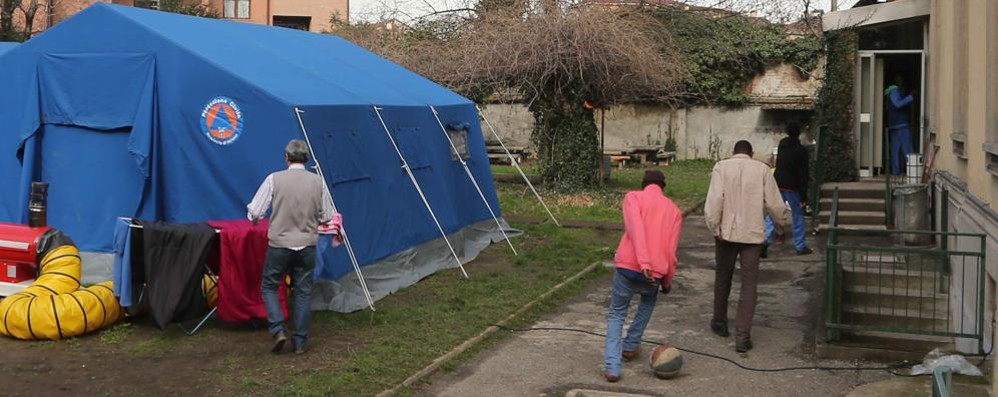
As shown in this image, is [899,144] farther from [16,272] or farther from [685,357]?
[16,272]

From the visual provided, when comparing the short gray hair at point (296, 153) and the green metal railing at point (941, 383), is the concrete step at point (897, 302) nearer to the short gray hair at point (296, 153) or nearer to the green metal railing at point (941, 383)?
the green metal railing at point (941, 383)

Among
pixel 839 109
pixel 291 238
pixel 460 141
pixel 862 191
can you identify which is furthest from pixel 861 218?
pixel 291 238

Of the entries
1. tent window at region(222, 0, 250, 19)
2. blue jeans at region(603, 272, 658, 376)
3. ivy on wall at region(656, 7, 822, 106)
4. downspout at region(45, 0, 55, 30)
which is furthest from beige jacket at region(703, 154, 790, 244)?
tent window at region(222, 0, 250, 19)

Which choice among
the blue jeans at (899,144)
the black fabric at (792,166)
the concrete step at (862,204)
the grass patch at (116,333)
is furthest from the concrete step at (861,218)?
the grass patch at (116,333)

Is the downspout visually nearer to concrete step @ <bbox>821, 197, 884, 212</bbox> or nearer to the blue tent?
the blue tent

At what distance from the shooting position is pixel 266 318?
855 centimetres

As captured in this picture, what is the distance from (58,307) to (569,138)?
39.4 feet

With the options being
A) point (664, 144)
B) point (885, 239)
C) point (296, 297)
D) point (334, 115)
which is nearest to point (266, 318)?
point (296, 297)

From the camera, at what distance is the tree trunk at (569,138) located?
62.1 ft

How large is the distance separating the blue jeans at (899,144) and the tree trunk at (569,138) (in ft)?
17.5

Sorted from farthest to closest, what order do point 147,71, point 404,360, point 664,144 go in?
point 664,144, point 147,71, point 404,360

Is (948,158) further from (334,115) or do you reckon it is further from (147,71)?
(147,71)

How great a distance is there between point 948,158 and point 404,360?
21.8 feet

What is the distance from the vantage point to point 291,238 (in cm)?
796
